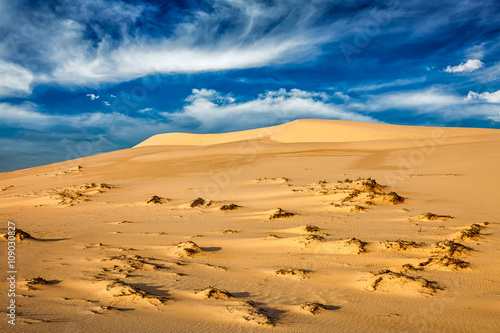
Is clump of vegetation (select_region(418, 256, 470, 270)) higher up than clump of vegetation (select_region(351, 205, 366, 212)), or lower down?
lower down

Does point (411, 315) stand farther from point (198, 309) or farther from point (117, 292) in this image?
point (117, 292)

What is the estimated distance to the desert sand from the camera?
3.48m

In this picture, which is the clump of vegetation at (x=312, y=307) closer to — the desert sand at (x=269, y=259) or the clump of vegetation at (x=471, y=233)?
the desert sand at (x=269, y=259)

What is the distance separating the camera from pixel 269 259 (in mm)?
5672

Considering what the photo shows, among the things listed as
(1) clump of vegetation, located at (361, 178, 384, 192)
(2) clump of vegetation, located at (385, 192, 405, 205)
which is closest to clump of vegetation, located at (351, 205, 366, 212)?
(2) clump of vegetation, located at (385, 192, 405, 205)

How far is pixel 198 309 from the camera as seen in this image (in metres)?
3.68

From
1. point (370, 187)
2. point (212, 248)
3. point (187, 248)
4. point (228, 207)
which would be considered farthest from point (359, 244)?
point (370, 187)

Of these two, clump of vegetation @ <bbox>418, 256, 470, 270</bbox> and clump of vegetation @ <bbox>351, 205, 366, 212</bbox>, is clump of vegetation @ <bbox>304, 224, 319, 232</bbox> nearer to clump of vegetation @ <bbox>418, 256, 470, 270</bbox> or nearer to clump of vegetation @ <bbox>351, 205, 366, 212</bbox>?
clump of vegetation @ <bbox>351, 205, 366, 212</bbox>

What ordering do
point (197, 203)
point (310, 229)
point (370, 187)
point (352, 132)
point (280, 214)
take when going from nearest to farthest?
point (310, 229)
point (280, 214)
point (197, 203)
point (370, 187)
point (352, 132)

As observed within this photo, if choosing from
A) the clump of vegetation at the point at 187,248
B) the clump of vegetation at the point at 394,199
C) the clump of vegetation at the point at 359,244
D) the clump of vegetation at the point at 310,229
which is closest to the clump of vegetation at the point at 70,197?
the clump of vegetation at the point at 187,248

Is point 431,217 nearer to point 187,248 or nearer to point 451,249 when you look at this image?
point 451,249

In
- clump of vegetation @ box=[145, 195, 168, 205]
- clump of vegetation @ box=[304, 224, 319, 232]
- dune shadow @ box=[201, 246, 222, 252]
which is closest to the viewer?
dune shadow @ box=[201, 246, 222, 252]

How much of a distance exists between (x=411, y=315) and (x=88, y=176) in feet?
66.3

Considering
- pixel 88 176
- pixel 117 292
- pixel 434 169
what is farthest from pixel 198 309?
pixel 88 176
